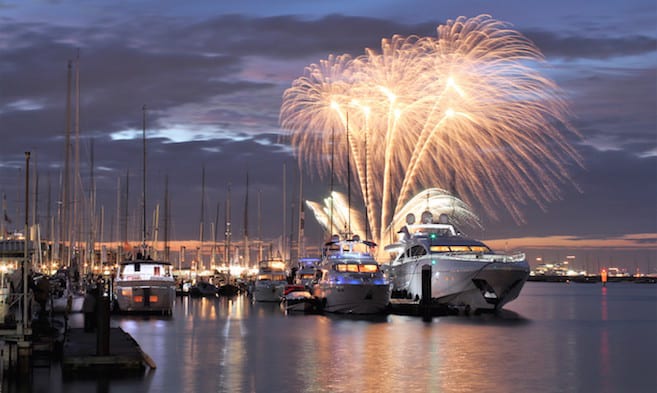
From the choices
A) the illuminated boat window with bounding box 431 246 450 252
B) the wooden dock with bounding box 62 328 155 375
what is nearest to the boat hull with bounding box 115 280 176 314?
the illuminated boat window with bounding box 431 246 450 252

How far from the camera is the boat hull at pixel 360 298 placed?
6562 cm

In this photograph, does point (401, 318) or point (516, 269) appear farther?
point (516, 269)

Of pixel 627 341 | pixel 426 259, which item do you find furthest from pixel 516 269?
pixel 627 341

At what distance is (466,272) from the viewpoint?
229 ft

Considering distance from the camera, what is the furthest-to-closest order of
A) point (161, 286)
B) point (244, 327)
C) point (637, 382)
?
1. point (161, 286)
2. point (244, 327)
3. point (637, 382)

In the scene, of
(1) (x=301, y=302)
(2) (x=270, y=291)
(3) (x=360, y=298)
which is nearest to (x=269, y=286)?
(2) (x=270, y=291)

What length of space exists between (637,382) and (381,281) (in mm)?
35566

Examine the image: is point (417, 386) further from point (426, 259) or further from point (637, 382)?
point (426, 259)

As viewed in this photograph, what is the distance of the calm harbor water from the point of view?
94.3ft

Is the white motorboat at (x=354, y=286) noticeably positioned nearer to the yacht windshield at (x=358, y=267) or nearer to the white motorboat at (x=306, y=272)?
the yacht windshield at (x=358, y=267)

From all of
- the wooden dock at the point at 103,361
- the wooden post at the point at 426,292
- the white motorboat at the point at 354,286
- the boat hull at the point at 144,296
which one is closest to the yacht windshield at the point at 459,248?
the wooden post at the point at 426,292

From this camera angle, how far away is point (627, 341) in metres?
51.9

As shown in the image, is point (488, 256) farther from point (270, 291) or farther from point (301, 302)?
point (270, 291)

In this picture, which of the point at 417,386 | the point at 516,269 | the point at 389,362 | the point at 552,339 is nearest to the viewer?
the point at 417,386
